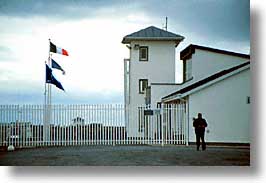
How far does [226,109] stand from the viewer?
839 cm

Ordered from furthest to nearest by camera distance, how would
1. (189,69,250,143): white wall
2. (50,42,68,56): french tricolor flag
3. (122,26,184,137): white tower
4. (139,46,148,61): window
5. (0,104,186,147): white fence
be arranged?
(139,46,148,61): window < (122,26,184,137): white tower < (0,104,186,147): white fence < (50,42,68,56): french tricolor flag < (189,69,250,143): white wall

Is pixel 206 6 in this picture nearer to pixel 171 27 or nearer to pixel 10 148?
pixel 171 27

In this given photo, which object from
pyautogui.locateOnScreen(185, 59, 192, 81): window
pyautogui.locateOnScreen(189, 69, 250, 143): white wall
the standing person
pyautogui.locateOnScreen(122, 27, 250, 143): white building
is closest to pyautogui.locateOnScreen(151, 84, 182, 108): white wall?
pyautogui.locateOnScreen(122, 27, 250, 143): white building

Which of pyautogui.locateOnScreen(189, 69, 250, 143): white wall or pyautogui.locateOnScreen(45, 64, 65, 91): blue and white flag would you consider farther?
pyautogui.locateOnScreen(45, 64, 65, 91): blue and white flag

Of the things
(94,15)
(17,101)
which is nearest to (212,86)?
(94,15)

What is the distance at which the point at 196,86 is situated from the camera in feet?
29.4

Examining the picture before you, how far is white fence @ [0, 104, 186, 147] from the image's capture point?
8.41 m

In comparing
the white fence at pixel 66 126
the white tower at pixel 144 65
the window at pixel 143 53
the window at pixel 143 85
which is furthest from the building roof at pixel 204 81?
the window at pixel 143 53

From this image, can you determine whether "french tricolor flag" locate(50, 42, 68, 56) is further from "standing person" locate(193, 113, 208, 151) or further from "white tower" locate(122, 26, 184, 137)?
"standing person" locate(193, 113, 208, 151)

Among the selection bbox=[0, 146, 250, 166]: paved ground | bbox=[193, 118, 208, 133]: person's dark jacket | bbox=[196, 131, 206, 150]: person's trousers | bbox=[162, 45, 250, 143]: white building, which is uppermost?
bbox=[162, 45, 250, 143]: white building

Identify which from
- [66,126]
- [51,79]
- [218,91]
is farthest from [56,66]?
[218,91]

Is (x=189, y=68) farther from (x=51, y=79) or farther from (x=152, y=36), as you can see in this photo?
(x=51, y=79)

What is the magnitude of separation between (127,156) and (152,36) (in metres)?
1.58

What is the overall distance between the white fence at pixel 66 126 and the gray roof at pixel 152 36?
0.86 meters
